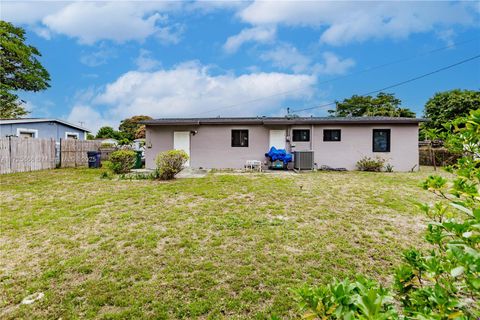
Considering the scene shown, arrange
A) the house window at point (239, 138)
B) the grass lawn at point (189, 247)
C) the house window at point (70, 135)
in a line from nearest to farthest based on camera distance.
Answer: the grass lawn at point (189, 247) → the house window at point (239, 138) → the house window at point (70, 135)

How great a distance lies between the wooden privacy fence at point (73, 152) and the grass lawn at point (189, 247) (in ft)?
25.7

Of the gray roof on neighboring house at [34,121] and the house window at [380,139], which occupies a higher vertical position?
the gray roof on neighboring house at [34,121]

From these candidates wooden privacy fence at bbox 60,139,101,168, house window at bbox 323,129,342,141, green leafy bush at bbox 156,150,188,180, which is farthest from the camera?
wooden privacy fence at bbox 60,139,101,168

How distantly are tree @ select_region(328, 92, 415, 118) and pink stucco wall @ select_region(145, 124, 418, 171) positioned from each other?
21.6 meters

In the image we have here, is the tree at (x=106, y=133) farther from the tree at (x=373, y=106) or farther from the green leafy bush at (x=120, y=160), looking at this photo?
the tree at (x=373, y=106)

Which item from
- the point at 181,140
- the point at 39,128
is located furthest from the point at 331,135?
the point at 39,128

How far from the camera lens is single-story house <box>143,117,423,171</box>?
1231 cm

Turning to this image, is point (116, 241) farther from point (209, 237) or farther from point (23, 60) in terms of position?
point (23, 60)

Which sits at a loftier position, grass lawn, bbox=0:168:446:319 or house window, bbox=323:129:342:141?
house window, bbox=323:129:342:141

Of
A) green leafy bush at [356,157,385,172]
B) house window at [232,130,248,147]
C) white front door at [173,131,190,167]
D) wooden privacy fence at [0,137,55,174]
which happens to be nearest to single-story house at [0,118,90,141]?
wooden privacy fence at [0,137,55,174]

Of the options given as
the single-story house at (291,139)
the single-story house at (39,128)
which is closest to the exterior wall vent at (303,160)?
the single-story house at (291,139)

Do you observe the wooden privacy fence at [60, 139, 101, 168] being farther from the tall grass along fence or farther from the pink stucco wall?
the pink stucco wall

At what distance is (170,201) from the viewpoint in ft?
20.6

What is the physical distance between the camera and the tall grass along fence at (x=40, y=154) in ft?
35.9
